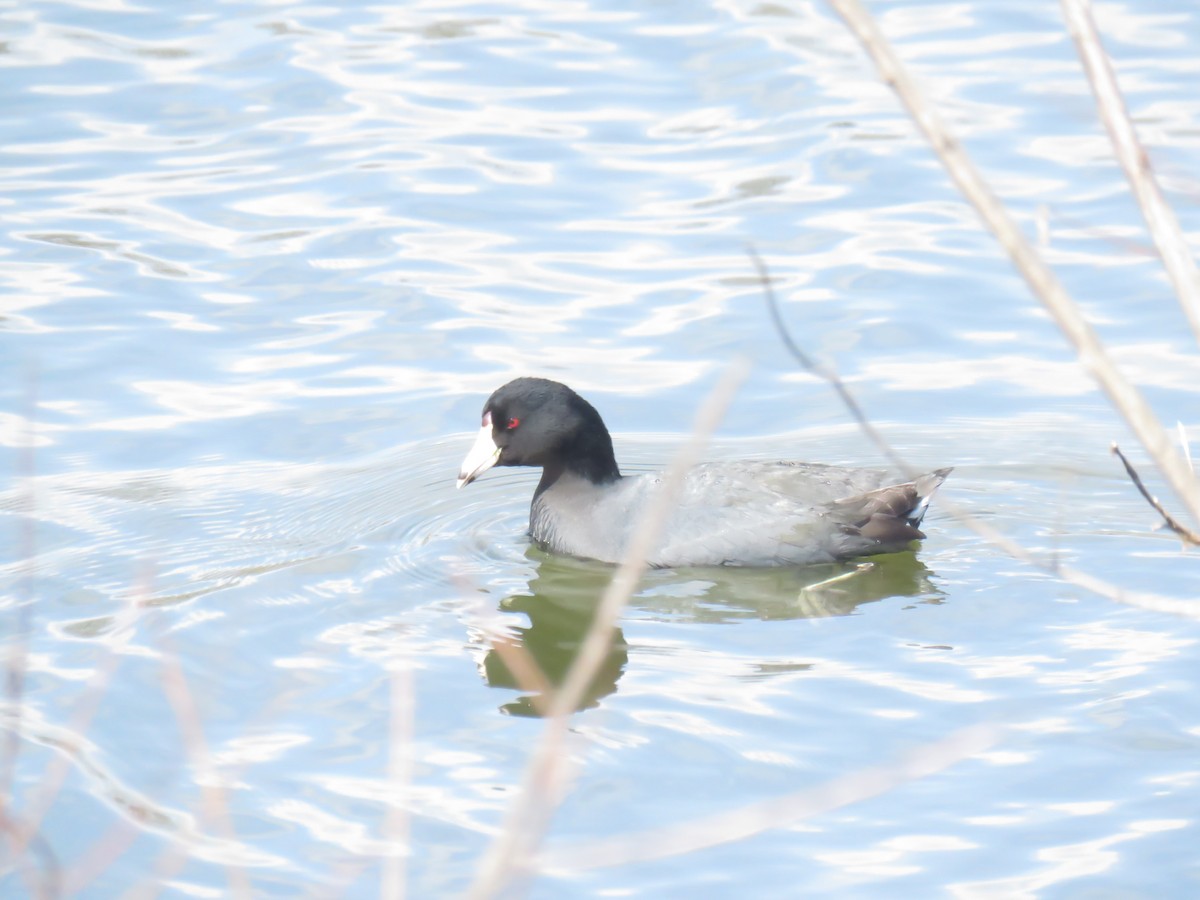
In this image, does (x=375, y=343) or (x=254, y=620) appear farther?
(x=375, y=343)

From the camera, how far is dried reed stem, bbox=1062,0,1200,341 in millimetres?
1850

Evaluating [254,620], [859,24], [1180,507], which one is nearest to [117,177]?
[254,620]

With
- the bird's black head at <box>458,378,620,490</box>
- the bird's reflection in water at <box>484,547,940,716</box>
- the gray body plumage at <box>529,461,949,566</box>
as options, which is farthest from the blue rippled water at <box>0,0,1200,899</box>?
the bird's black head at <box>458,378,620,490</box>

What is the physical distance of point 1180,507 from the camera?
7.06 meters

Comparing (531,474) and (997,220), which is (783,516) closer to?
(531,474)

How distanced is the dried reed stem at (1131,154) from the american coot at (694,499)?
4.62 m

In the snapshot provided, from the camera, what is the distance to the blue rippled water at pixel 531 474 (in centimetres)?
474

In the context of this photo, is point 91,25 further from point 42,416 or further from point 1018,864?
point 1018,864

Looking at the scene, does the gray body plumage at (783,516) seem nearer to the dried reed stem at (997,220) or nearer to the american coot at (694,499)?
the american coot at (694,499)

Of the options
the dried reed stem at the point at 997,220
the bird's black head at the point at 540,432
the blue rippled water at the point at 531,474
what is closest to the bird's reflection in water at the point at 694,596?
the blue rippled water at the point at 531,474

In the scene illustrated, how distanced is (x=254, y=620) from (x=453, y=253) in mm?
4269

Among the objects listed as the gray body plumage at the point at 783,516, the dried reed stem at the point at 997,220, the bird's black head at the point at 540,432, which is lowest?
Result: the gray body plumage at the point at 783,516

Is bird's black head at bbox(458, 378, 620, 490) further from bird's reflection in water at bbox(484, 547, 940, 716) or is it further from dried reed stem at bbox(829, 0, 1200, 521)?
dried reed stem at bbox(829, 0, 1200, 521)

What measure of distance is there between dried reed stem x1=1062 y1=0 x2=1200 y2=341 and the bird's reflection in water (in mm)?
4085
